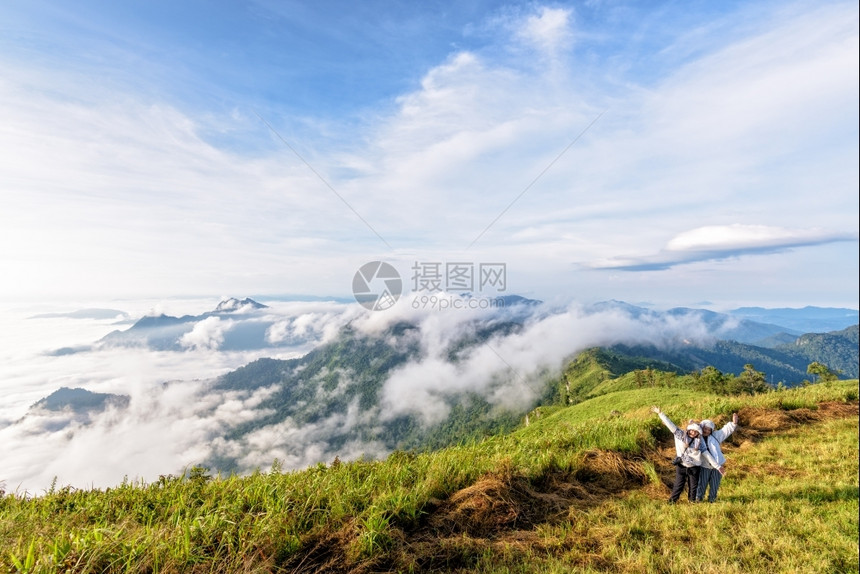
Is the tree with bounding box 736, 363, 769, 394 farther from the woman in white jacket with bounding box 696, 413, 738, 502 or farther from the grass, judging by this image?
the woman in white jacket with bounding box 696, 413, 738, 502

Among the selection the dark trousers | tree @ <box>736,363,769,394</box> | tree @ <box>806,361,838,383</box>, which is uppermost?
the dark trousers

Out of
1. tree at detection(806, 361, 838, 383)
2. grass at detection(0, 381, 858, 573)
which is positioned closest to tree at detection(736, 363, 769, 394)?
tree at detection(806, 361, 838, 383)

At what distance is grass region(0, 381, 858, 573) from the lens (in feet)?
14.9

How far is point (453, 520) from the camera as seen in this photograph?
6.08 metres

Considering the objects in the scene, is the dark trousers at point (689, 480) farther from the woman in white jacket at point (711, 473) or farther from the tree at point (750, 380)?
the tree at point (750, 380)

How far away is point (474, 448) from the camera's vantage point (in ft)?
29.6

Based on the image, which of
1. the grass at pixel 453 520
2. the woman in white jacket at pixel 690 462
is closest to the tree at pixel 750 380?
the grass at pixel 453 520

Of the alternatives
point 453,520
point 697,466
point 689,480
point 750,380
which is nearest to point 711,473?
point 697,466

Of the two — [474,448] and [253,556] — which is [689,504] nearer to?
[474,448]

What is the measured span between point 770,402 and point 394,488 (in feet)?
48.2

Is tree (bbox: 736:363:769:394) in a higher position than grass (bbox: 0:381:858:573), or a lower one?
lower

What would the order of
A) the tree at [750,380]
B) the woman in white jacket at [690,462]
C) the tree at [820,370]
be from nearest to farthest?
the woman in white jacket at [690,462]
the tree at [820,370]
the tree at [750,380]

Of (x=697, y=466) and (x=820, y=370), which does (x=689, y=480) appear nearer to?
(x=697, y=466)

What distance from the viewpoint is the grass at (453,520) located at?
455cm
